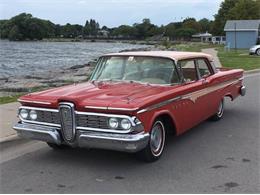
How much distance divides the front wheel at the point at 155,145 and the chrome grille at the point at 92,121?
70 centimetres

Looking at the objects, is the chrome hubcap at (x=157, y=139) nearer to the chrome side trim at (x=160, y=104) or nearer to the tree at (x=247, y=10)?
the chrome side trim at (x=160, y=104)

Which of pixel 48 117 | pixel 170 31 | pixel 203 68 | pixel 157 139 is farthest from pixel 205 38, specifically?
pixel 48 117

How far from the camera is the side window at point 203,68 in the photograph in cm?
Result: 873

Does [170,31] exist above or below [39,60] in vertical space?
above

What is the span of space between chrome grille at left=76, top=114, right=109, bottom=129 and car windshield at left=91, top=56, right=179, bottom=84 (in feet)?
5.03

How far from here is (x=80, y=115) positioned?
20.4ft

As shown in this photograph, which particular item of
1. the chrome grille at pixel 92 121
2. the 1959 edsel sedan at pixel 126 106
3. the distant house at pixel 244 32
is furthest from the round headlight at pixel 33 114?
the distant house at pixel 244 32

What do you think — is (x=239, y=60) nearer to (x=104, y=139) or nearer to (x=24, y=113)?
(x=24, y=113)

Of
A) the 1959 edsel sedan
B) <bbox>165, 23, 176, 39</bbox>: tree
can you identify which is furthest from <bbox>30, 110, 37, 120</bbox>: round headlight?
<bbox>165, 23, 176, 39</bbox>: tree

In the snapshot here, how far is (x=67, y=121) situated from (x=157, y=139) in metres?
1.33

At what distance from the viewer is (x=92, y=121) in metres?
6.20

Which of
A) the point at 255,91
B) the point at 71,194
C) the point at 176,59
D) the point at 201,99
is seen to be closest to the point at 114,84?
the point at 176,59

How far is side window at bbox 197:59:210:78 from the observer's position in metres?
8.73

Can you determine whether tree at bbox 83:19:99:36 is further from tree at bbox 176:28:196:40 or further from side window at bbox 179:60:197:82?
side window at bbox 179:60:197:82
